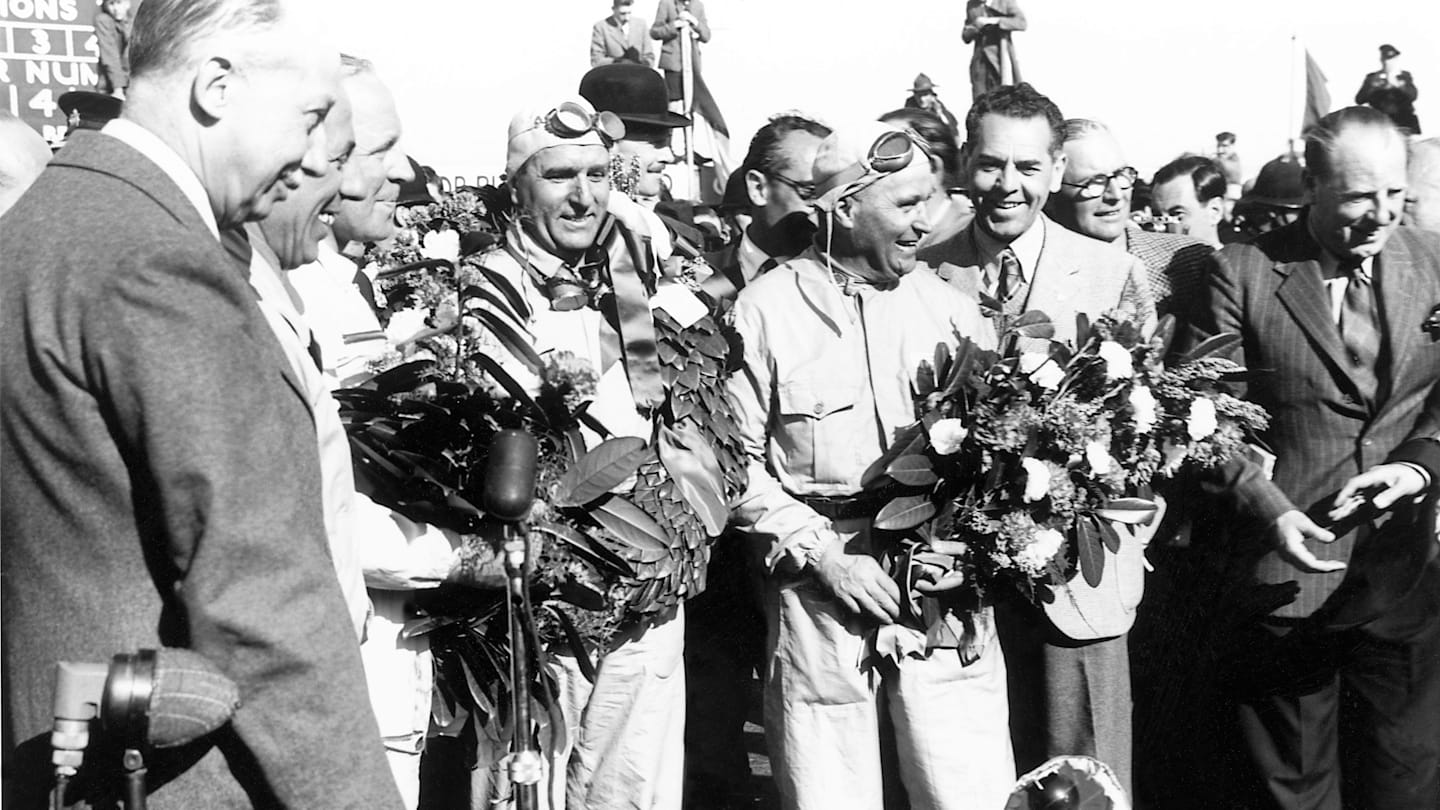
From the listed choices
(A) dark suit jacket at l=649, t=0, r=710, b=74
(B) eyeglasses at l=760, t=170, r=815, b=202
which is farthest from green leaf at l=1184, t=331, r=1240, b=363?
(A) dark suit jacket at l=649, t=0, r=710, b=74

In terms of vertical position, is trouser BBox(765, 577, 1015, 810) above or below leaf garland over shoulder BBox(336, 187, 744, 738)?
below

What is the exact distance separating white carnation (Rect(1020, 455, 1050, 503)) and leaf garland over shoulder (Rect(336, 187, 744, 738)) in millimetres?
779

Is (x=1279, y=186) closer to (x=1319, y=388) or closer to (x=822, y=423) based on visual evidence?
(x=1319, y=388)

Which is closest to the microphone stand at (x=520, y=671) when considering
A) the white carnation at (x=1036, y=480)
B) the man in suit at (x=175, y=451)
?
the man in suit at (x=175, y=451)

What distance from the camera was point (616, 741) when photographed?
13.1ft

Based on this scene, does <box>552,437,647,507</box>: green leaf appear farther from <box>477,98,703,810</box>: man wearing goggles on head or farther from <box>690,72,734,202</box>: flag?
<box>690,72,734,202</box>: flag

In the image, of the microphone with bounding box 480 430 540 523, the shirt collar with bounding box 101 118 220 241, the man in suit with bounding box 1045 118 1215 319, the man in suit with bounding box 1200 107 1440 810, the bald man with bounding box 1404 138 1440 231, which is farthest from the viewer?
the bald man with bounding box 1404 138 1440 231

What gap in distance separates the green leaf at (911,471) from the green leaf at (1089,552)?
17.7 inches

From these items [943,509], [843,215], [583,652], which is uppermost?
[843,215]

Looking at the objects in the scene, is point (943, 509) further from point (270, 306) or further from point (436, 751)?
point (270, 306)

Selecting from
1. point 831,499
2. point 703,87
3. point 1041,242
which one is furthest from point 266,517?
point 703,87

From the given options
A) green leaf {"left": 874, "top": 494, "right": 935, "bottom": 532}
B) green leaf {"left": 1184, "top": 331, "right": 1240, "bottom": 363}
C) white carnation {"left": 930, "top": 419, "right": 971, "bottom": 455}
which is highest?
green leaf {"left": 1184, "top": 331, "right": 1240, "bottom": 363}

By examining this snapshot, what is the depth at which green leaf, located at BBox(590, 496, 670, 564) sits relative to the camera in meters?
3.56

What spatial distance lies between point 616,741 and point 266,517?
2.20 m
